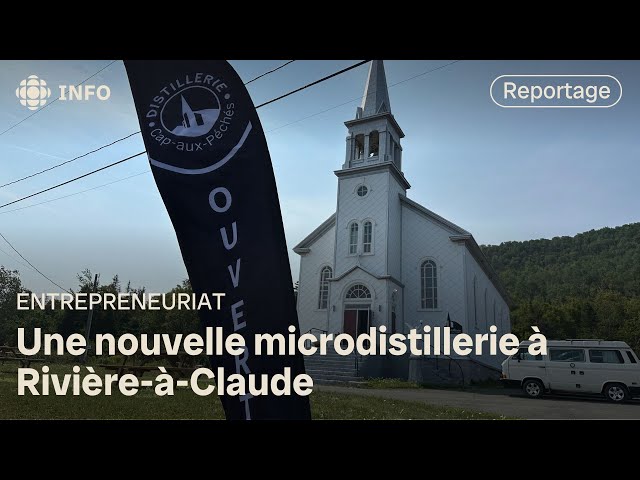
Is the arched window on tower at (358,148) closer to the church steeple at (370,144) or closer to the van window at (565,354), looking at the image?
the church steeple at (370,144)

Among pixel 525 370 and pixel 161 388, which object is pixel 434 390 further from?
pixel 161 388

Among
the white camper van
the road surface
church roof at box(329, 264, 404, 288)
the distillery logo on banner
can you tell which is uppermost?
the distillery logo on banner

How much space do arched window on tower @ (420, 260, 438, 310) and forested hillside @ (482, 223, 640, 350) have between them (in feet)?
14.2

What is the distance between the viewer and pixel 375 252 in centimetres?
1070

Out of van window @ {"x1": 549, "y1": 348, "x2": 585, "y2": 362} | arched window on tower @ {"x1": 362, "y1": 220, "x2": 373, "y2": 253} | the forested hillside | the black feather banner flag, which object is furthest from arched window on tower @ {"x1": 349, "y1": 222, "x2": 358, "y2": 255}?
the black feather banner flag

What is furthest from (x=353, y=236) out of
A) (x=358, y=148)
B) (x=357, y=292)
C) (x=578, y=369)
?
(x=578, y=369)

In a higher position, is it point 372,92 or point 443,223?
point 372,92

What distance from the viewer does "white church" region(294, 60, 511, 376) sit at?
9.03 m

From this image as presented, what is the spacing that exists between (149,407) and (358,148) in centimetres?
874

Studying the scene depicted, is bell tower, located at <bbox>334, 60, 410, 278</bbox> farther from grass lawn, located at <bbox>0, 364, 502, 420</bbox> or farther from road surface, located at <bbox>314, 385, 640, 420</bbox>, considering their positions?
grass lawn, located at <bbox>0, 364, 502, 420</bbox>
